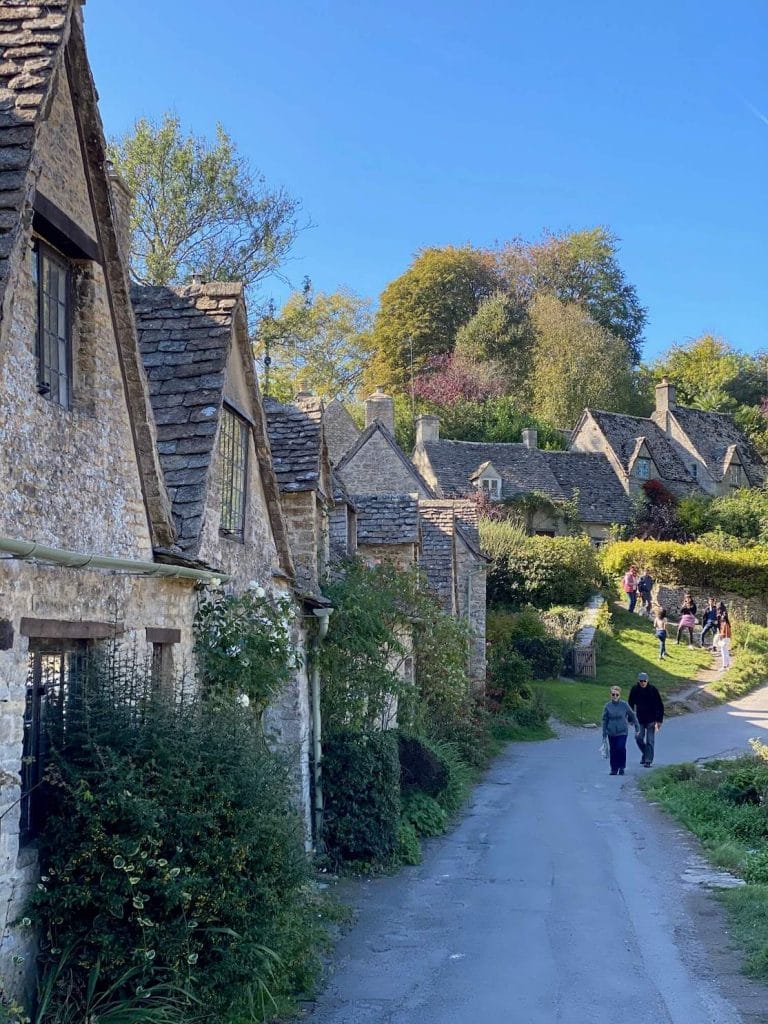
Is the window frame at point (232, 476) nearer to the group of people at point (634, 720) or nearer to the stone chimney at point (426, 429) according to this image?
the group of people at point (634, 720)

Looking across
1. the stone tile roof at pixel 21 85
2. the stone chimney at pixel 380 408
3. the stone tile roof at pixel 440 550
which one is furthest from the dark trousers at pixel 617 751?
the stone chimney at pixel 380 408

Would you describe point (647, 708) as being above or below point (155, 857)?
below

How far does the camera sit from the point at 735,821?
1662cm

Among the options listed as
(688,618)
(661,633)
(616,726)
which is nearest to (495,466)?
(688,618)

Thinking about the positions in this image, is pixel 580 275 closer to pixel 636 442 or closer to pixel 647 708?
pixel 636 442

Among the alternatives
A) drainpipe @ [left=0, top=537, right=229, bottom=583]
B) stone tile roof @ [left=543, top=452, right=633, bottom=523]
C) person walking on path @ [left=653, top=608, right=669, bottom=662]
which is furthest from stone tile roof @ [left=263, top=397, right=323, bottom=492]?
stone tile roof @ [left=543, top=452, right=633, bottom=523]

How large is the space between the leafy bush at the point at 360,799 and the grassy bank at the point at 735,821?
14.4 feet

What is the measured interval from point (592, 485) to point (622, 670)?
22655mm

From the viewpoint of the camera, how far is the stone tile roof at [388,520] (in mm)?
24391

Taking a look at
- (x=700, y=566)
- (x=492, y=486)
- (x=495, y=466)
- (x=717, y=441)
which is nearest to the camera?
(x=700, y=566)

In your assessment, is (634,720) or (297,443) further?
(634,720)

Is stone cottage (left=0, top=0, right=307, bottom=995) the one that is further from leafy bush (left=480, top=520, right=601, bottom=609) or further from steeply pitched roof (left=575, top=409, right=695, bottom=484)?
steeply pitched roof (left=575, top=409, right=695, bottom=484)

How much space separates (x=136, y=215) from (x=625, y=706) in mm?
19170

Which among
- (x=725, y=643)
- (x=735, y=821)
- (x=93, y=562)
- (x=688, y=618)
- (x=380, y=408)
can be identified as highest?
(x=380, y=408)
